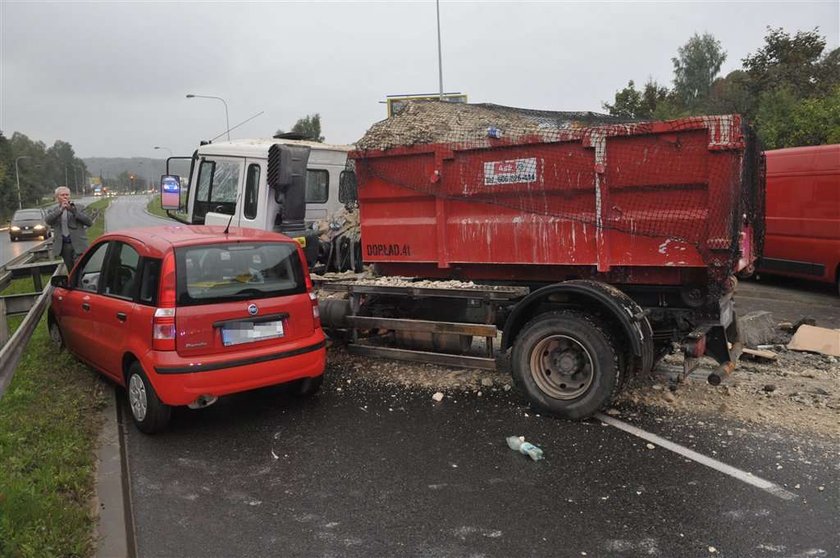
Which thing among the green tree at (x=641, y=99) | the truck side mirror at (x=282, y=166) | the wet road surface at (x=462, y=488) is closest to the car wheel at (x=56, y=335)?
the wet road surface at (x=462, y=488)

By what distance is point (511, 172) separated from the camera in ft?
17.7

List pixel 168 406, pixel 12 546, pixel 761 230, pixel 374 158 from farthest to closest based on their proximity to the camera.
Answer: pixel 374 158 < pixel 761 230 < pixel 168 406 < pixel 12 546

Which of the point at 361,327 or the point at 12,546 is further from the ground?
the point at 361,327

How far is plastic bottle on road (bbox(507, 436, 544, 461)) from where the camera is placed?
4.36m

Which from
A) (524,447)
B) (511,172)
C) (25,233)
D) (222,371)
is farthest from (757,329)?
Result: (25,233)

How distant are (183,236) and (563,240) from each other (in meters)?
3.18

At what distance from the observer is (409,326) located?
621 cm

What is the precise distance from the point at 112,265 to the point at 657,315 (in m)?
4.71

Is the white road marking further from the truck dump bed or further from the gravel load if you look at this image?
the gravel load

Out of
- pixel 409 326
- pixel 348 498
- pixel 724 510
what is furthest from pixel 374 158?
pixel 724 510

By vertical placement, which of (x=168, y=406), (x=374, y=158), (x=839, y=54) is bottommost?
(x=168, y=406)

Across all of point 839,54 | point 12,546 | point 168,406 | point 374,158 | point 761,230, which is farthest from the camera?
point 839,54

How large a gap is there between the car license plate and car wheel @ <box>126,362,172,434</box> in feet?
2.19

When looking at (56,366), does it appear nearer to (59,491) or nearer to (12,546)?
(59,491)
